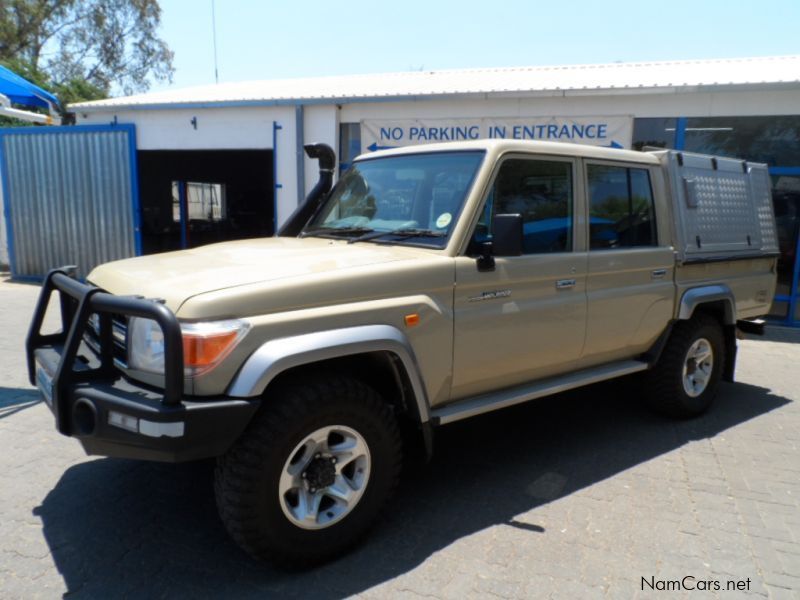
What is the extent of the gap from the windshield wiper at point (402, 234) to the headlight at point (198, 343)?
122 cm

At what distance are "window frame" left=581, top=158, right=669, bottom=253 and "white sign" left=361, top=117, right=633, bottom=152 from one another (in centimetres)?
458

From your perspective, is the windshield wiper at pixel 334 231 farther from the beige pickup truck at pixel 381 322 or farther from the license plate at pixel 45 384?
the license plate at pixel 45 384

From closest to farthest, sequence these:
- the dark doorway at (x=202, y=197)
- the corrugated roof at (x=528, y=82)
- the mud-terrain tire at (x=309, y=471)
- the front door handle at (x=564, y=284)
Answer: the mud-terrain tire at (x=309, y=471) < the front door handle at (x=564, y=284) < the corrugated roof at (x=528, y=82) < the dark doorway at (x=202, y=197)

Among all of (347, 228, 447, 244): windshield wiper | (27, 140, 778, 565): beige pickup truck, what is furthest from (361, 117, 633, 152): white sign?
(347, 228, 447, 244): windshield wiper

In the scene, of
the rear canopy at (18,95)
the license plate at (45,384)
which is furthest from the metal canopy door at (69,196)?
the license plate at (45,384)

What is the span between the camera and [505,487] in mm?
3658

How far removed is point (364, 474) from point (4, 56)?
120ft

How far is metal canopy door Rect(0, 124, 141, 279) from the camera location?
11.6m

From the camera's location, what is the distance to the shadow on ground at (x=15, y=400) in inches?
189

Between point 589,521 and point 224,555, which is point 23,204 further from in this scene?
point 589,521

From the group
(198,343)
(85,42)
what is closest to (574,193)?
(198,343)

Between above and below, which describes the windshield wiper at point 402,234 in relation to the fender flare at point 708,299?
above

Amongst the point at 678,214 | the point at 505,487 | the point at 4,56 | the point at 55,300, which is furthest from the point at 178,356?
the point at 4,56

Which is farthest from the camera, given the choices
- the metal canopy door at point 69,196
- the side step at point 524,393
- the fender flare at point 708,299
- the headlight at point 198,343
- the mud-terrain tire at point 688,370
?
the metal canopy door at point 69,196
